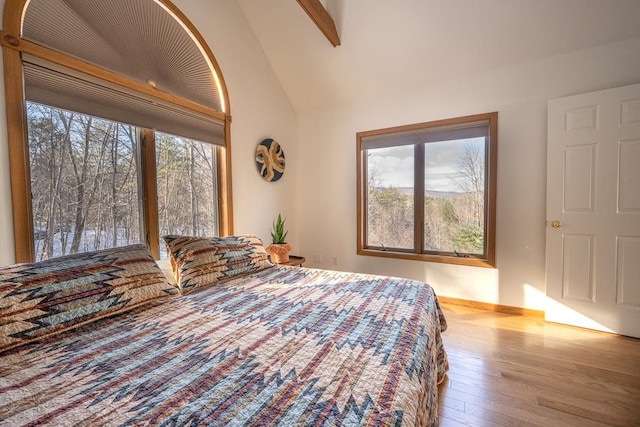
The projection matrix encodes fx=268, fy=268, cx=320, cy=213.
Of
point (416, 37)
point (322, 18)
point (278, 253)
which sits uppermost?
point (322, 18)

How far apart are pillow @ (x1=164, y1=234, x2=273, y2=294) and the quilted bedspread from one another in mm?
265

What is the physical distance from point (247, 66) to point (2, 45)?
6.20 feet

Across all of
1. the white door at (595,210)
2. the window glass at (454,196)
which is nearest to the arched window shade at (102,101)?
the window glass at (454,196)

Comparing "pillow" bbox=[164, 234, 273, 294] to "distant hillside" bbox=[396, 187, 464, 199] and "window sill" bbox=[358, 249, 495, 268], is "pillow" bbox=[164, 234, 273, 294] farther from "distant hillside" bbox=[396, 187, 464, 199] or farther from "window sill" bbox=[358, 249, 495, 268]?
"distant hillside" bbox=[396, 187, 464, 199]

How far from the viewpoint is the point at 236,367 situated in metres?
0.88

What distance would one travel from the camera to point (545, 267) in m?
2.49

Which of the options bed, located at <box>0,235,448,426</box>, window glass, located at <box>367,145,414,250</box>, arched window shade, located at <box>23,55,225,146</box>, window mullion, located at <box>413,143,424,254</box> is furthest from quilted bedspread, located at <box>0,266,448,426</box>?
window glass, located at <box>367,145,414,250</box>

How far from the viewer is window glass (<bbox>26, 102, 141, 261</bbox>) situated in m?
1.61

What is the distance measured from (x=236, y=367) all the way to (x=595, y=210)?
9.88 ft

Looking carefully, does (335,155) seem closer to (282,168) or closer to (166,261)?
(282,168)

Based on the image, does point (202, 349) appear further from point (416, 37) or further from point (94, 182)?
point (416, 37)

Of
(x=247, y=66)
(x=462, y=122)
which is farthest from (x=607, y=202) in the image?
(x=247, y=66)

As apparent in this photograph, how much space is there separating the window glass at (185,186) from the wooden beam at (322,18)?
149 centimetres

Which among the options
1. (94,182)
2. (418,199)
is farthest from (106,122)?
(418,199)
